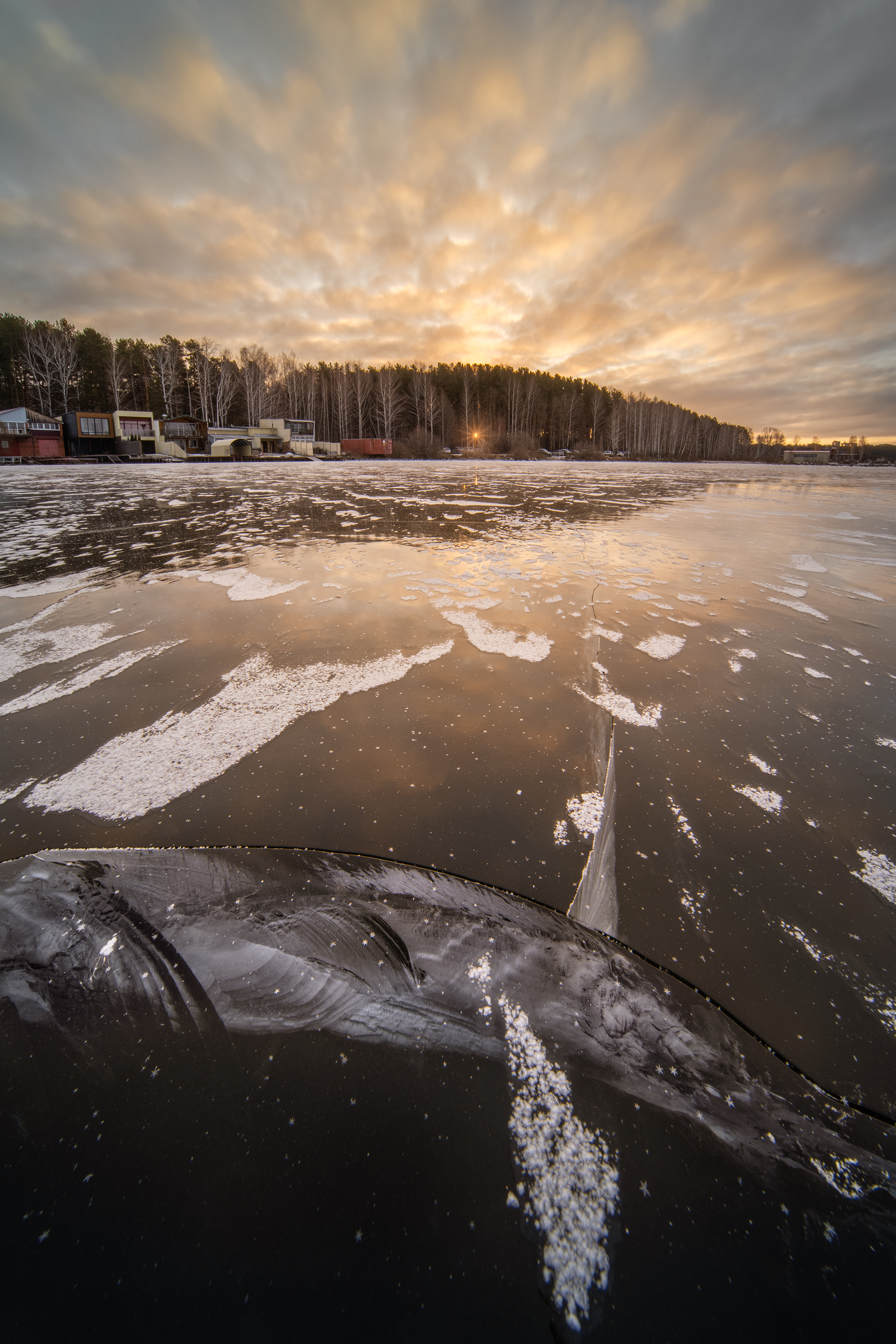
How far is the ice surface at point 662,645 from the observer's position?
269 cm

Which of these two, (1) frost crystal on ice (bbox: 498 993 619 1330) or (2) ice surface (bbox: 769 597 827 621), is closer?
(1) frost crystal on ice (bbox: 498 993 619 1330)

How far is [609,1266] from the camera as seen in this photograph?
70cm

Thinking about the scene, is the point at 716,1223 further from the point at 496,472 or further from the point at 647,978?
the point at 496,472

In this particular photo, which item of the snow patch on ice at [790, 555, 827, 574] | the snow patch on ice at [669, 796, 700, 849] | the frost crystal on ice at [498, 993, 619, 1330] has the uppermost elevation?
the snow patch on ice at [790, 555, 827, 574]

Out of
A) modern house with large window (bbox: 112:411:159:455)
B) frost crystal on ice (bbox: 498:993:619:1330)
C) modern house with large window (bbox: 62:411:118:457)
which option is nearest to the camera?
frost crystal on ice (bbox: 498:993:619:1330)

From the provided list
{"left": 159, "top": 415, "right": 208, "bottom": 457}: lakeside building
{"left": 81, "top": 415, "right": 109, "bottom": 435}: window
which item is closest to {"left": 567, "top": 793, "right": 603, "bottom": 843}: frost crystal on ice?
{"left": 81, "top": 415, "right": 109, "bottom": 435}: window

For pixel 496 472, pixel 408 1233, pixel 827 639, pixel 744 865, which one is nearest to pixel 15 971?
pixel 408 1233

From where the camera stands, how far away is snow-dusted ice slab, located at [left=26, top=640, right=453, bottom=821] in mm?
1569

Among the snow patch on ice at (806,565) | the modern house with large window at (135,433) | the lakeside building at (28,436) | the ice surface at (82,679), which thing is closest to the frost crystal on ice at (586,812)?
the ice surface at (82,679)

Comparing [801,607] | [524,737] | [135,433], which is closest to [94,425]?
[135,433]

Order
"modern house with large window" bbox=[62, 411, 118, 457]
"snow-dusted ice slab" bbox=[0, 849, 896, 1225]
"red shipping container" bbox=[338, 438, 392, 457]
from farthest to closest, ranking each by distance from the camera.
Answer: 1. "red shipping container" bbox=[338, 438, 392, 457]
2. "modern house with large window" bbox=[62, 411, 118, 457]
3. "snow-dusted ice slab" bbox=[0, 849, 896, 1225]

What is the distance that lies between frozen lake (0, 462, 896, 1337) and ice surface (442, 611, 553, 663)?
0.02 meters

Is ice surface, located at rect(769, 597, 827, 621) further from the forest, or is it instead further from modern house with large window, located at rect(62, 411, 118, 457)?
the forest

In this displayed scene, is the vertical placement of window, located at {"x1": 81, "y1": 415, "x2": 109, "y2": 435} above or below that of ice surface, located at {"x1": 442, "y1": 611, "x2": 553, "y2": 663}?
above
